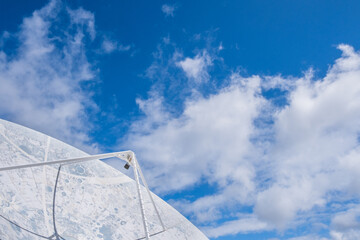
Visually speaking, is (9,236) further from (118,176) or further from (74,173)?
(118,176)

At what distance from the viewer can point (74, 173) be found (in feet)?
88.1

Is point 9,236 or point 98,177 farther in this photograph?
point 98,177

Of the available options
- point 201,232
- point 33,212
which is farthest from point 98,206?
point 201,232

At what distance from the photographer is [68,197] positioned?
2491 cm

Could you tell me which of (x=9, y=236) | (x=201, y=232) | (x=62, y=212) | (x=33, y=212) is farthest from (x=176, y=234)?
(x=9, y=236)

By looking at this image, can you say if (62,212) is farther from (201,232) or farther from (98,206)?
(201,232)

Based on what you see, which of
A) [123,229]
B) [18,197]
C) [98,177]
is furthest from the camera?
[98,177]

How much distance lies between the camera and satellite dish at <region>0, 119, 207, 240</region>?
20703 mm

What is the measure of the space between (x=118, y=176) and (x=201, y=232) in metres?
8.66

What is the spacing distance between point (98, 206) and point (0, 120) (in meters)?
9.49

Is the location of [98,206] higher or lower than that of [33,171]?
lower

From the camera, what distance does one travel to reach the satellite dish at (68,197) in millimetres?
20703

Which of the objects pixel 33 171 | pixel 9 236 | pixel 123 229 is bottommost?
pixel 9 236

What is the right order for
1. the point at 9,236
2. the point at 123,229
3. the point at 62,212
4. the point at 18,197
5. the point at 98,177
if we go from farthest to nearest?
the point at 98,177 → the point at 123,229 → the point at 62,212 → the point at 18,197 → the point at 9,236
